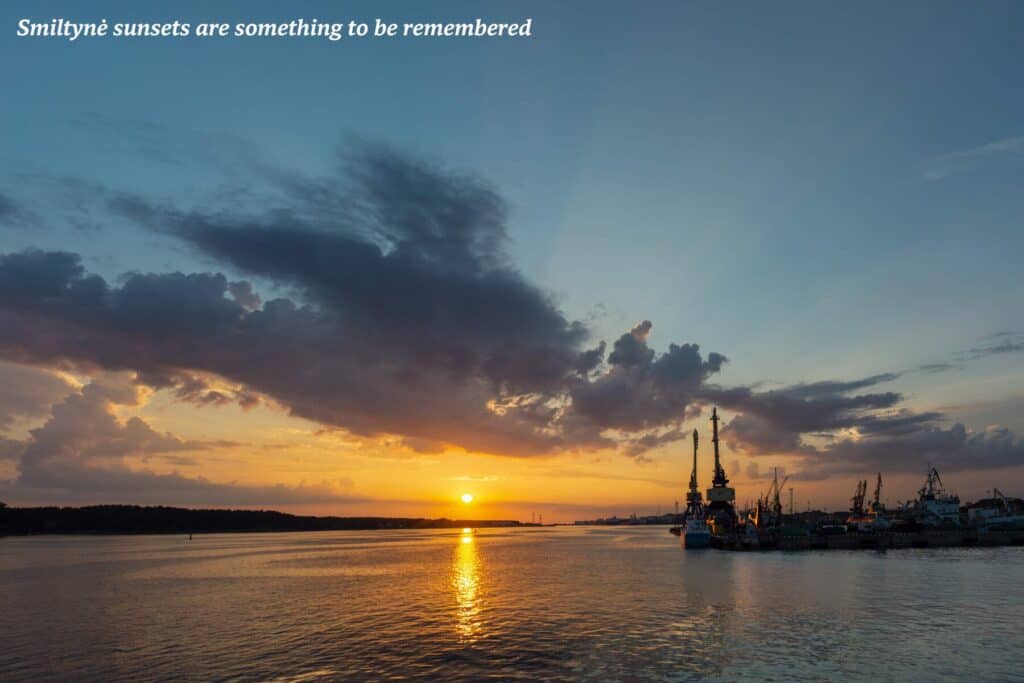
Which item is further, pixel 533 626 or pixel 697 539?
pixel 697 539

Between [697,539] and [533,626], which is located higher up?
[533,626]

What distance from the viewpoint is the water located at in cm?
4147

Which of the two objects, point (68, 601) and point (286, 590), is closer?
point (68, 601)

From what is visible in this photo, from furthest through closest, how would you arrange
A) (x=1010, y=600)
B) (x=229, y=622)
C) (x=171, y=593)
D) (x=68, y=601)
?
(x=171, y=593)
(x=68, y=601)
(x=1010, y=600)
(x=229, y=622)

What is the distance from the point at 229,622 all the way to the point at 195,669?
819 inches

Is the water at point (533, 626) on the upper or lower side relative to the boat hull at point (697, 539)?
upper

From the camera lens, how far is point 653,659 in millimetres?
42812

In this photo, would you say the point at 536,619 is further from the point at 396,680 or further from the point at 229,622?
the point at 229,622

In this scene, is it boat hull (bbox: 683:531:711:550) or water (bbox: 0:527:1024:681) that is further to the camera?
boat hull (bbox: 683:531:711:550)

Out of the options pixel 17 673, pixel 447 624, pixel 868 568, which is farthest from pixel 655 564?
pixel 17 673

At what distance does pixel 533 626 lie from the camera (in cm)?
5709

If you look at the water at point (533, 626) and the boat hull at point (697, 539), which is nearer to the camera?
the water at point (533, 626)

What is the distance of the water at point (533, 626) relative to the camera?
41.5m

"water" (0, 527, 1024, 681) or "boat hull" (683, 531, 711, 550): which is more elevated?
"water" (0, 527, 1024, 681)
